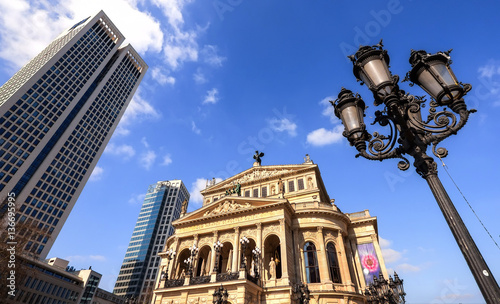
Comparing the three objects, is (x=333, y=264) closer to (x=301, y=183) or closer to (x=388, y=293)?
(x=388, y=293)

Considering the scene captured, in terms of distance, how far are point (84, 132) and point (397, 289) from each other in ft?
289

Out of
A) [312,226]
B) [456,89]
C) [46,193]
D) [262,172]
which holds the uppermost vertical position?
[46,193]

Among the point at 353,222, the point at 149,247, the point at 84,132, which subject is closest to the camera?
the point at 353,222

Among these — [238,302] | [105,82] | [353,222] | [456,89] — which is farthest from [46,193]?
[456,89]

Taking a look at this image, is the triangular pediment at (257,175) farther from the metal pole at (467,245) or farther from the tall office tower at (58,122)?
the tall office tower at (58,122)

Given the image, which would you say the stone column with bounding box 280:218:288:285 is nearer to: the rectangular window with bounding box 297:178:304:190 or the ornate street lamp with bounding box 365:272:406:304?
the ornate street lamp with bounding box 365:272:406:304

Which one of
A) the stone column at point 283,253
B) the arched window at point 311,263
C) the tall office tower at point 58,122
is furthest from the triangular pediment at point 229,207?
the tall office tower at point 58,122

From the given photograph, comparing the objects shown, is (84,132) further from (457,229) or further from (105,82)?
(457,229)

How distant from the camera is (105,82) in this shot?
88.1 m

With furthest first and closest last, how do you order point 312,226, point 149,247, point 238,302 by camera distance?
point 149,247 → point 312,226 → point 238,302

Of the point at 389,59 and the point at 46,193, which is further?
the point at 46,193

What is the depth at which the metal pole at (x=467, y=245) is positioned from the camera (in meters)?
3.87

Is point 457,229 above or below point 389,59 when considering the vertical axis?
below

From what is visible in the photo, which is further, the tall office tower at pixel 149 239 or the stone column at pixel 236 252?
the tall office tower at pixel 149 239
